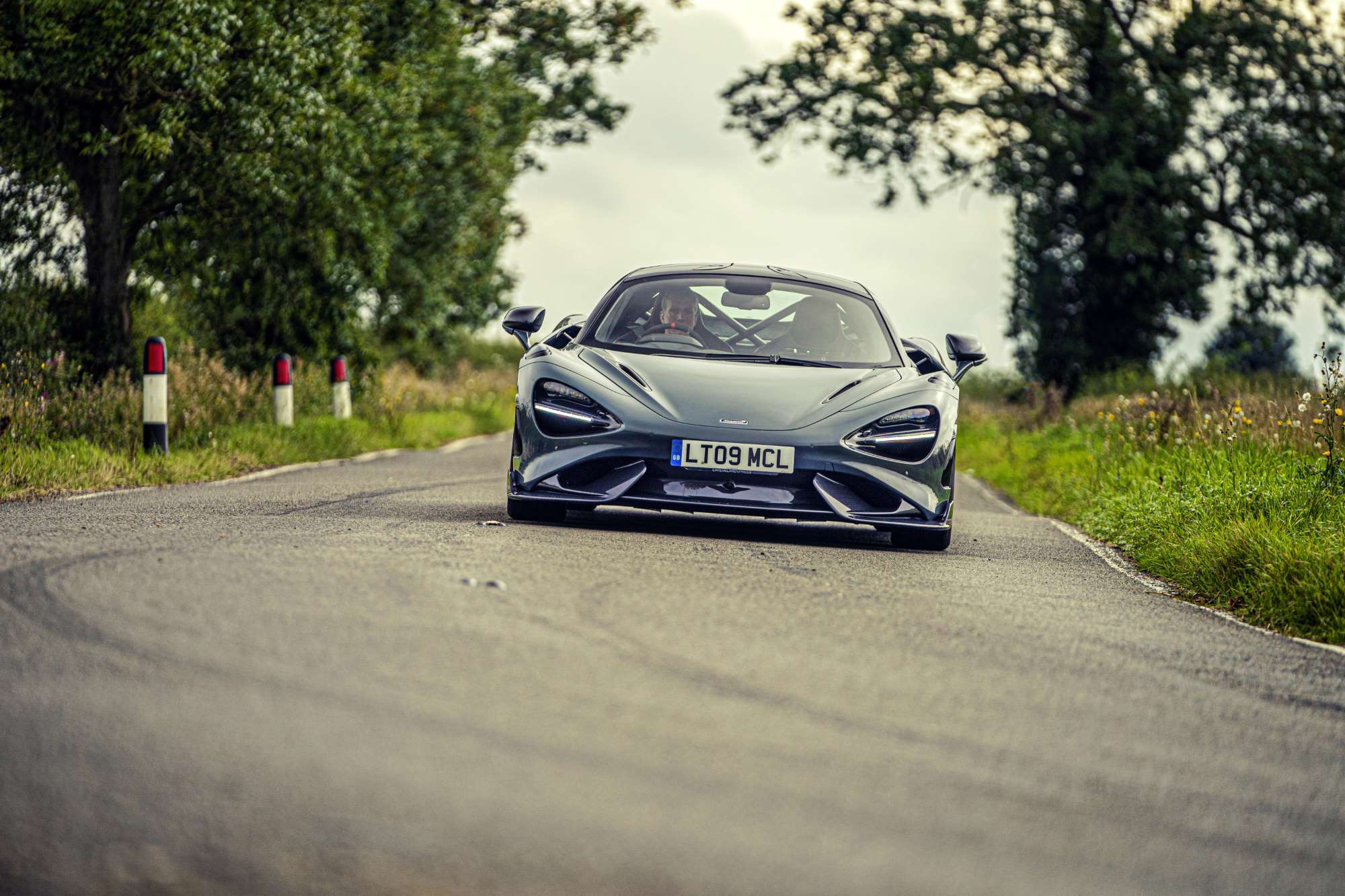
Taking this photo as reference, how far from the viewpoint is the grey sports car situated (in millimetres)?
7855

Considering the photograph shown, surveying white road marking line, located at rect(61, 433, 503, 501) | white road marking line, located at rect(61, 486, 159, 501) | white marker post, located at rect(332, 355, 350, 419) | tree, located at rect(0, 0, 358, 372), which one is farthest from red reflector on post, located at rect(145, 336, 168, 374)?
white marker post, located at rect(332, 355, 350, 419)

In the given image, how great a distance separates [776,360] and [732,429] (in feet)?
3.41

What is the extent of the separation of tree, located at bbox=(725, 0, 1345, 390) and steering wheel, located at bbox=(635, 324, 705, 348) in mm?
20443

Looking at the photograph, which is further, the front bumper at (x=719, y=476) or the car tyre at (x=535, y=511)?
the car tyre at (x=535, y=511)

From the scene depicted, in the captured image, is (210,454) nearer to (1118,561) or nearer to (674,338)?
(674,338)

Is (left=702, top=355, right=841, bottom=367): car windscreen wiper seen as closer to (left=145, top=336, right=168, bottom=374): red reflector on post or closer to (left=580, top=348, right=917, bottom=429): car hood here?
(left=580, top=348, right=917, bottom=429): car hood

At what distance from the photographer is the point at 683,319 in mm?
9180

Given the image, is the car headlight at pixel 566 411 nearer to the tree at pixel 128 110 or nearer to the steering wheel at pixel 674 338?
the steering wheel at pixel 674 338

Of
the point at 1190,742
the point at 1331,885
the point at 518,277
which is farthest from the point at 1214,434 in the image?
the point at 518,277

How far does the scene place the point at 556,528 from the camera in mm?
8078

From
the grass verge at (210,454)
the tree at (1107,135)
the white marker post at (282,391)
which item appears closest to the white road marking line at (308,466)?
the grass verge at (210,454)

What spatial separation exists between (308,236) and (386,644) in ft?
49.9

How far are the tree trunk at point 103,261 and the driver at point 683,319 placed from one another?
9985mm

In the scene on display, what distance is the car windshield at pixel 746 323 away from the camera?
29.6ft
